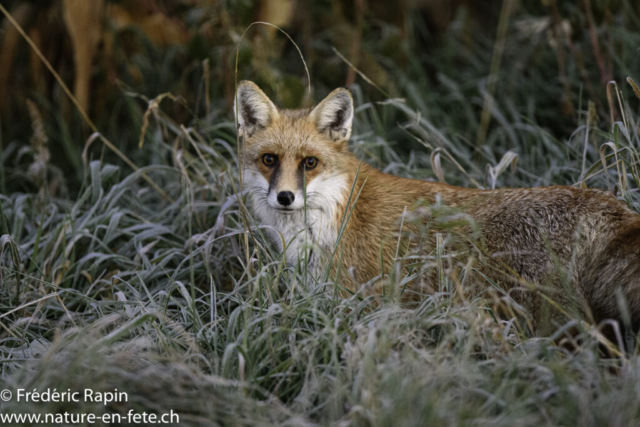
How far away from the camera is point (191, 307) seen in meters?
3.28

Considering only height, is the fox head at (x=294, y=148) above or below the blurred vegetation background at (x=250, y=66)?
below

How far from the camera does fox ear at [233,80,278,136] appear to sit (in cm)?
424

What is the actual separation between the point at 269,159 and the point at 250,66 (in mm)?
1401

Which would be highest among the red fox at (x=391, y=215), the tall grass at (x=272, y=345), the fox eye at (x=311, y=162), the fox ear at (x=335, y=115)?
the fox ear at (x=335, y=115)

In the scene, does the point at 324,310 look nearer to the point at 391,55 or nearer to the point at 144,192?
the point at 144,192

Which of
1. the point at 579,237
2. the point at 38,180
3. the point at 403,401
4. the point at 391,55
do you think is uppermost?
the point at 391,55

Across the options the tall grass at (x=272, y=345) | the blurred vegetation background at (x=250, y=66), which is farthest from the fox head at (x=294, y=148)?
the blurred vegetation background at (x=250, y=66)

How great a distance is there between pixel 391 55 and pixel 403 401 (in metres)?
4.56

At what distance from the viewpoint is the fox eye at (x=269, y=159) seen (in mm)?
4230

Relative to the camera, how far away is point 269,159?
13.9ft

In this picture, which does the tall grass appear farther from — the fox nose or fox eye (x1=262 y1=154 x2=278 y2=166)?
fox eye (x1=262 y1=154 x2=278 y2=166)

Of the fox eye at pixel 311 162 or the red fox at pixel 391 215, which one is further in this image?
the fox eye at pixel 311 162

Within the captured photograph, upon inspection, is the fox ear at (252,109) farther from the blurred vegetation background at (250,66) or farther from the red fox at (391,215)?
the blurred vegetation background at (250,66)

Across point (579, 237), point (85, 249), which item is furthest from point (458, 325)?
point (85, 249)
